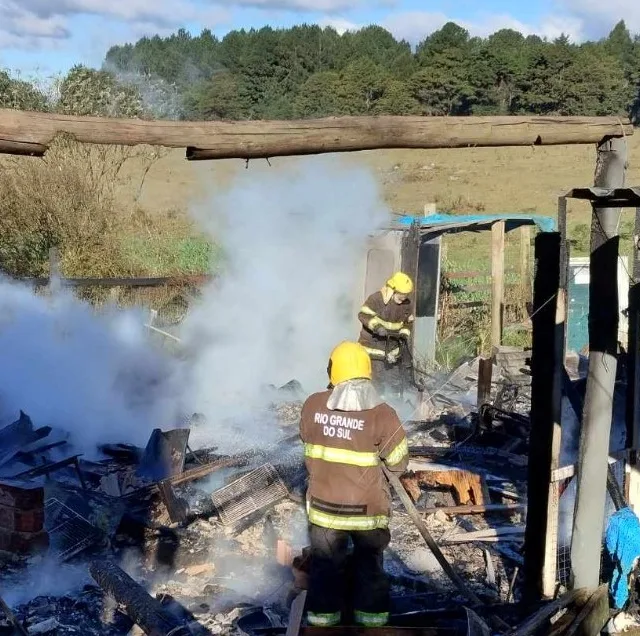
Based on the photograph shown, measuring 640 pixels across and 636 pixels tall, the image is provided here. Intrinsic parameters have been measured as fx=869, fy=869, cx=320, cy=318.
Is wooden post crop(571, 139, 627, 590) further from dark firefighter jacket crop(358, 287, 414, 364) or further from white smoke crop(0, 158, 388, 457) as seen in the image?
dark firefighter jacket crop(358, 287, 414, 364)

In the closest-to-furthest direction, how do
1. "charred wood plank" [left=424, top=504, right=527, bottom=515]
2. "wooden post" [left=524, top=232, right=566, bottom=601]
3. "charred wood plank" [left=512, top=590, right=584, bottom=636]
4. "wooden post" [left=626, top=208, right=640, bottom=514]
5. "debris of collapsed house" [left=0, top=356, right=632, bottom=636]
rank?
"charred wood plank" [left=512, top=590, right=584, bottom=636] → "wooden post" [left=524, top=232, right=566, bottom=601] → "debris of collapsed house" [left=0, top=356, right=632, bottom=636] → "wooden post" [left=626, top=208, right=640, bottom=514] → "charred wood plank" [left=424, top=504, right=527, bottom=515]

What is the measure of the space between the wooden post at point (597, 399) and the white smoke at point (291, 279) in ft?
27.5

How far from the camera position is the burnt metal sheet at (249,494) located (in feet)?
25.0

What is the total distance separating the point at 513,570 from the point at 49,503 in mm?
3752

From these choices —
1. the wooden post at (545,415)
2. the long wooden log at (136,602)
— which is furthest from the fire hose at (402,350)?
the long wooden log at (136,602)

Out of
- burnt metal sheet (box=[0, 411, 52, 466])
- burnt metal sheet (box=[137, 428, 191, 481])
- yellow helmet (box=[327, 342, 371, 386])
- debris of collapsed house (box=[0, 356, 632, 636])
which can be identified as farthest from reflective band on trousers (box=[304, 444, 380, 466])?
burnt metal sheet (box=[0, 411, 52, 466])

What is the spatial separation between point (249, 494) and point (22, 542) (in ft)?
6.50

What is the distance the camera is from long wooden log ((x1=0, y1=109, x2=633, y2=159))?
3.79 m

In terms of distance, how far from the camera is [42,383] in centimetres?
1060

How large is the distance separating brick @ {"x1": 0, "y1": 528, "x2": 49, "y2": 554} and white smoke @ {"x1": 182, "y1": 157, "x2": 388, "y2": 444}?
6529 mm

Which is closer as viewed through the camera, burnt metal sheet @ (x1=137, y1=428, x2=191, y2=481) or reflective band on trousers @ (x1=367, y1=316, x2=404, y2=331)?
burnt metal sheet @ (x1=137, y1=428, x2=191, y2=481)

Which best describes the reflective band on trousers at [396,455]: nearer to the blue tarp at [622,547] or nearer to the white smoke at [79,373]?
the blue tarp at [622,547]

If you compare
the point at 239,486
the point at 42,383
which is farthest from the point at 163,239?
the point at 239,486

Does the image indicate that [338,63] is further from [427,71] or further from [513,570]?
[513,570]
